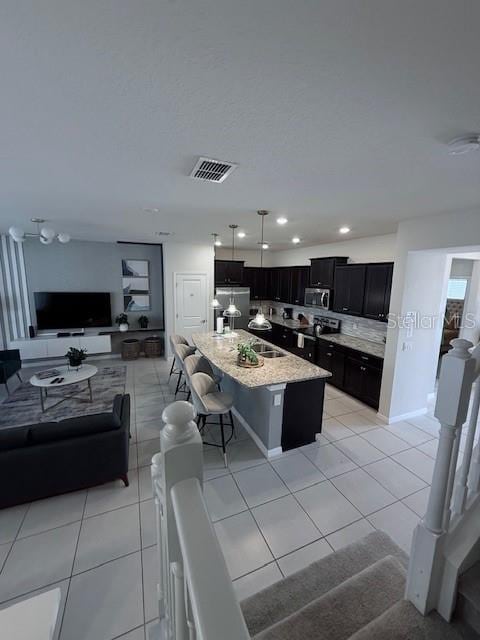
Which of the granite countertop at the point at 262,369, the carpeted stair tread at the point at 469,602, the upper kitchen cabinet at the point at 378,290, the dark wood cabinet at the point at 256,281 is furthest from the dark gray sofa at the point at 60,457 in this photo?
the dark wood cabinet at the point at 256,281

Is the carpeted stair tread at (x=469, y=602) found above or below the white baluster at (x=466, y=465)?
below

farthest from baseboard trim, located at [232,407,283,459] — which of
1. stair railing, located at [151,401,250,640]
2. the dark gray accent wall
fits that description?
the dark gray accent wall

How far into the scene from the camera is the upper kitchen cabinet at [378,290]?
4.32m

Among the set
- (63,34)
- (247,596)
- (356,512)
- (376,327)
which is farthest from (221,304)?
(63,34)

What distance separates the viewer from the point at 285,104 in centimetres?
127

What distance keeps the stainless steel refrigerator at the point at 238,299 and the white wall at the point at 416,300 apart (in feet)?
13.3

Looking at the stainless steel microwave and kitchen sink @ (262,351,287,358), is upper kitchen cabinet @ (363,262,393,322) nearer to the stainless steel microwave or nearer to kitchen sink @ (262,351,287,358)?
the stainless steel microwave

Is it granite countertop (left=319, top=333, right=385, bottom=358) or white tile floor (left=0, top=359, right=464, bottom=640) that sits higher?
granite countertop (left=319, top=333, right=385, bottom=358)

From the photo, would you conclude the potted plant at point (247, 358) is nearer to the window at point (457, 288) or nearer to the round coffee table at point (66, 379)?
the round coffee table at point (66, 379)

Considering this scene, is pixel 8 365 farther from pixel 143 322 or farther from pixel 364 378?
pixel 364 378

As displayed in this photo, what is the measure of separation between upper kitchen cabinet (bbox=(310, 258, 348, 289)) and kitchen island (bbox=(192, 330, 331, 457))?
2.49 m

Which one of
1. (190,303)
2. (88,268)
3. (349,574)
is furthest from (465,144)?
(88,268)

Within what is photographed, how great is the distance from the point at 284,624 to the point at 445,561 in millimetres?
827

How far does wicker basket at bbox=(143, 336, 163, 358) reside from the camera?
6918mm
